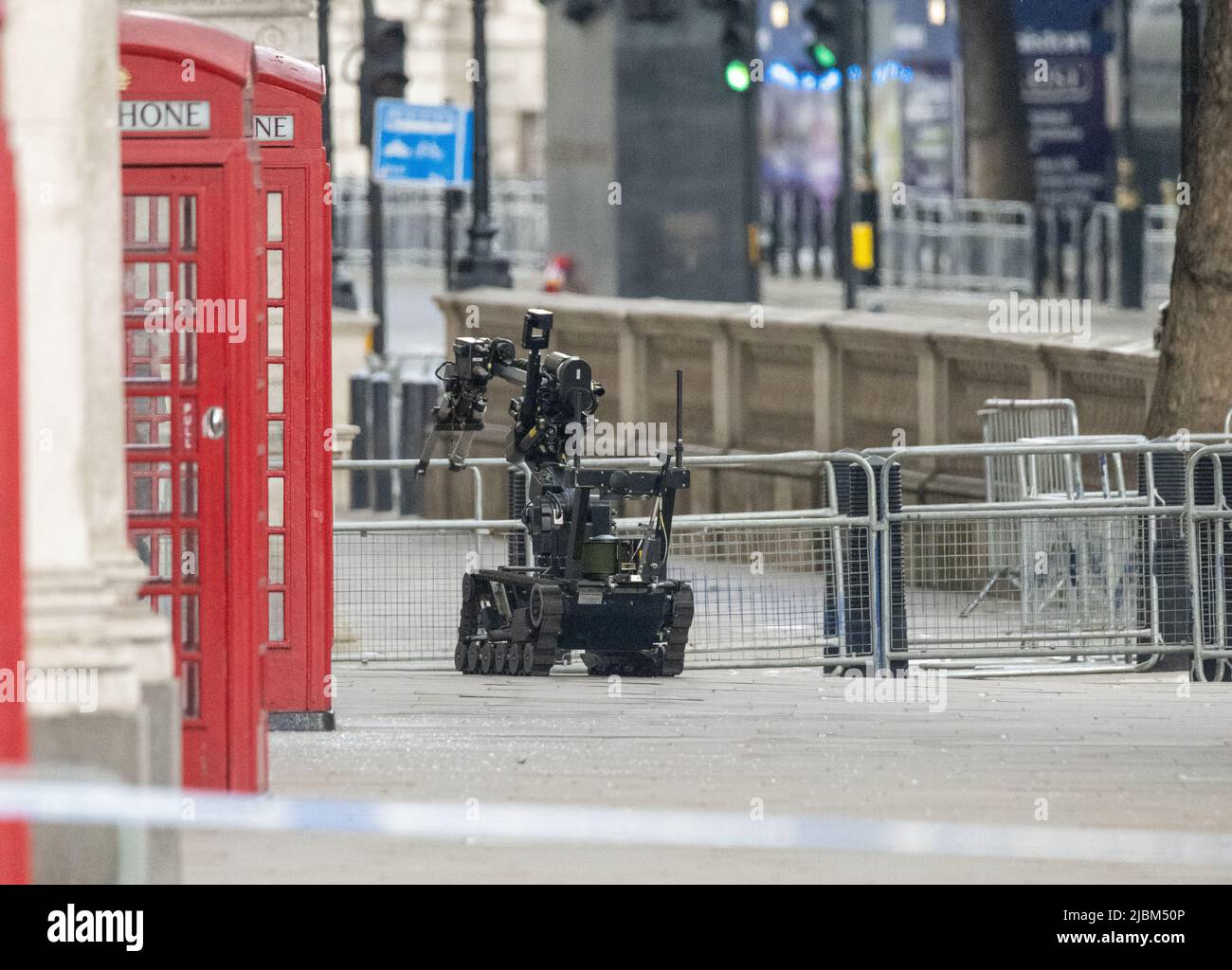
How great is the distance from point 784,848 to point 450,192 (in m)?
19.9

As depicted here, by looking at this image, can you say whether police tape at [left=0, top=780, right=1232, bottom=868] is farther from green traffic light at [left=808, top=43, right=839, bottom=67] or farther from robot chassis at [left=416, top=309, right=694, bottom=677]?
green traffic light at [left=808, top=43, right=839, bottom=67]

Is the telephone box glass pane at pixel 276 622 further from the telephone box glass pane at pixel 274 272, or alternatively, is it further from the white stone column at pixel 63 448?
the white stone column at pixel 63 448

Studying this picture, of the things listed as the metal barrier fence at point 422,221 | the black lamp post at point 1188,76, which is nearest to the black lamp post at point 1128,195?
the black lamp post at point 1188,76

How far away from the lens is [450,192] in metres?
26.9

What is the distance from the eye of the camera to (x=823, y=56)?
93.7 feet

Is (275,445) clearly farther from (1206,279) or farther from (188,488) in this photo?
(1206,279)

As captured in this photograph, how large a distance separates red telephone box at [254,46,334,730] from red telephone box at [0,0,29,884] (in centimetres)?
382

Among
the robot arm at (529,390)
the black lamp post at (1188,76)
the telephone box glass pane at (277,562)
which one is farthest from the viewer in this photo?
the black lamp post at (1188,76)

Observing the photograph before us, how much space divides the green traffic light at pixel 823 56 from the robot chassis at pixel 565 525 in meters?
17.0

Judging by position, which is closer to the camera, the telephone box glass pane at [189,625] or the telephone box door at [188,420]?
the telephone box door at [188,420]

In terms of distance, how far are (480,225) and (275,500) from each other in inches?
583

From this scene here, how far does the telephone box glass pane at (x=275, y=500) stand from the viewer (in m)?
9.88
